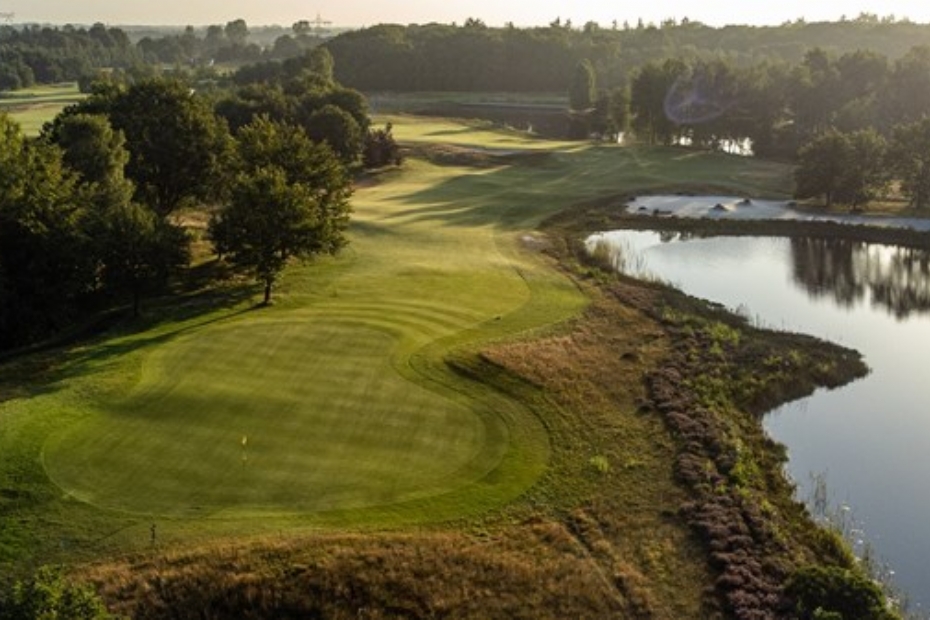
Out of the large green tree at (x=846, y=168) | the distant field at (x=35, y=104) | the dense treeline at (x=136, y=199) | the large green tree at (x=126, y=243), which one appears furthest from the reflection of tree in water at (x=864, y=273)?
the distant field at (x=35, y=104)

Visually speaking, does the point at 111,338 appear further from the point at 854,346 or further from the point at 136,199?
the point at 854,346

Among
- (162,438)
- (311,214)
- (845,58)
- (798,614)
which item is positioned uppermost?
(845,58)

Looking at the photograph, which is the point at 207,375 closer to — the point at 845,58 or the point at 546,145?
the point at 546,145

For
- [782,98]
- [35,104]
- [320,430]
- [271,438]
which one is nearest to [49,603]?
[271,438]

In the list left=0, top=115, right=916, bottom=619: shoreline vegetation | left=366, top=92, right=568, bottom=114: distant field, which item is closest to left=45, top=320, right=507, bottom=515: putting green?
left=0, top=115, right=916, bottom=619: shoreline vegetation

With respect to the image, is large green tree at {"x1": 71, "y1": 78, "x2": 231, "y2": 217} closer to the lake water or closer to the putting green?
the putting green

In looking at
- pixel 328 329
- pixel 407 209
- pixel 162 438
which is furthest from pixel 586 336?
pixel 407 209
